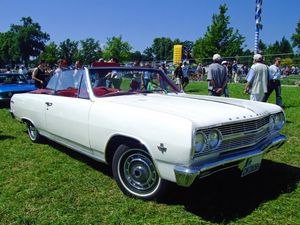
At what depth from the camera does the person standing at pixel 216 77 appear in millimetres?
7828

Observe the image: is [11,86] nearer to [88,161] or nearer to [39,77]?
[39,77]

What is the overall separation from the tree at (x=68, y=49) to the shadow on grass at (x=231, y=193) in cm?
7802

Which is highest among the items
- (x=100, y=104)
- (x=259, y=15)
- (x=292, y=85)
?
(x=259, y=15)

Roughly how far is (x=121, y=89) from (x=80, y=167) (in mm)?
1277

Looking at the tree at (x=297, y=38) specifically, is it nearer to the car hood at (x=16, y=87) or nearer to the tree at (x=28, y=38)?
the car hood at (x=16, y=87)

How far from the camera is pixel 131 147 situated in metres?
3.60

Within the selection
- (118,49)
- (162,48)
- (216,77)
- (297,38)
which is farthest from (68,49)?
(216,77)

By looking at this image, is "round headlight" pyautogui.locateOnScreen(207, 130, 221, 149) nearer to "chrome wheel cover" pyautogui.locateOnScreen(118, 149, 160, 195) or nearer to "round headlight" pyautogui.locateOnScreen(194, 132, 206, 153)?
"round headlight" pyautogui.locateOnScreen(194, 132, 206, 153)

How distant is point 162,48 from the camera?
10981 centimetres

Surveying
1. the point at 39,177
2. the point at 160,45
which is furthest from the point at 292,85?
the point at 160,45

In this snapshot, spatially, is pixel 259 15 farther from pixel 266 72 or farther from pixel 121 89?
pixel 121 89

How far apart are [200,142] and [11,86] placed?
395 inches

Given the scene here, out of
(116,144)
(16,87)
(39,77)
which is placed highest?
(39,77)

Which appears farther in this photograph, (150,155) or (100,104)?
(100,104)
